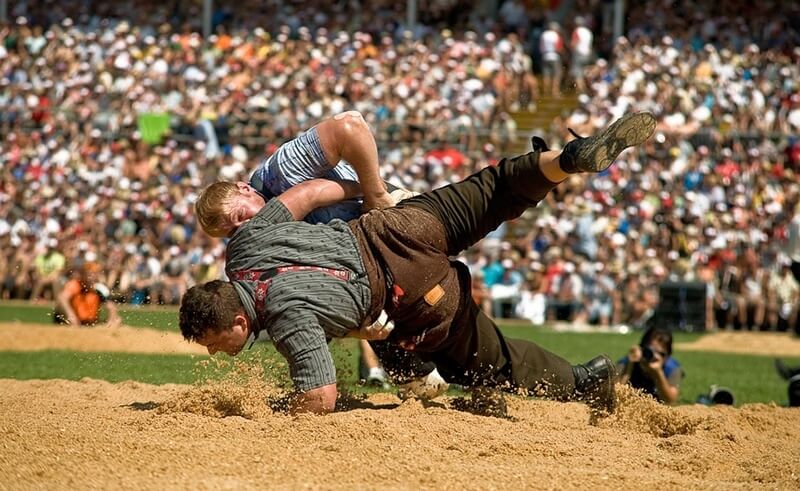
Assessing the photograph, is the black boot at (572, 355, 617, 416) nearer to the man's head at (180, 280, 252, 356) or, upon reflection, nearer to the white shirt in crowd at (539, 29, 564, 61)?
the man's head at (180, 280, 252, 356)

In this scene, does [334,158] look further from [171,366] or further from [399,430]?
[171,366]

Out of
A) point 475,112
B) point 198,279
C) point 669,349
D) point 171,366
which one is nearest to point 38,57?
point 198,279

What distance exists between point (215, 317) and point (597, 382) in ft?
7.91

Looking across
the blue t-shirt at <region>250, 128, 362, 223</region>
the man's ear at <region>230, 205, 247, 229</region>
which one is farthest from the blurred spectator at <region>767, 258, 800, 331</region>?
the man's ear at <region>230, 205, 247, 229</region>

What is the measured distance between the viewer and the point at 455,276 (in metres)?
6.38

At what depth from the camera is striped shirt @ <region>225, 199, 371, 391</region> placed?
5730mm

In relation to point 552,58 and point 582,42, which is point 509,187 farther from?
point 582,42

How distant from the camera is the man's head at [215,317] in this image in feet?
18.9

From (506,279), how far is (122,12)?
1340 cm

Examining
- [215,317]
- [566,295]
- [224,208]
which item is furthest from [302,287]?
[566,295]

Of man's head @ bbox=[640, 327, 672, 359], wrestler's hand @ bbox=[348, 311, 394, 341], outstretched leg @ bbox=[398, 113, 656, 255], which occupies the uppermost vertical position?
outstretched leg @ bbox=[398, 113, 656, 255]

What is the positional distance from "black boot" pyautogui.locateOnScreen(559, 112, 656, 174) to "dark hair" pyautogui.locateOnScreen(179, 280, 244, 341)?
191 centimetres

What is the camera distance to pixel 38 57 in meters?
26.5

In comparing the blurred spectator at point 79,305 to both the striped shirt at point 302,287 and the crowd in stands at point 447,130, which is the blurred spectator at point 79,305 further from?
the striped shirt at point 302,287
